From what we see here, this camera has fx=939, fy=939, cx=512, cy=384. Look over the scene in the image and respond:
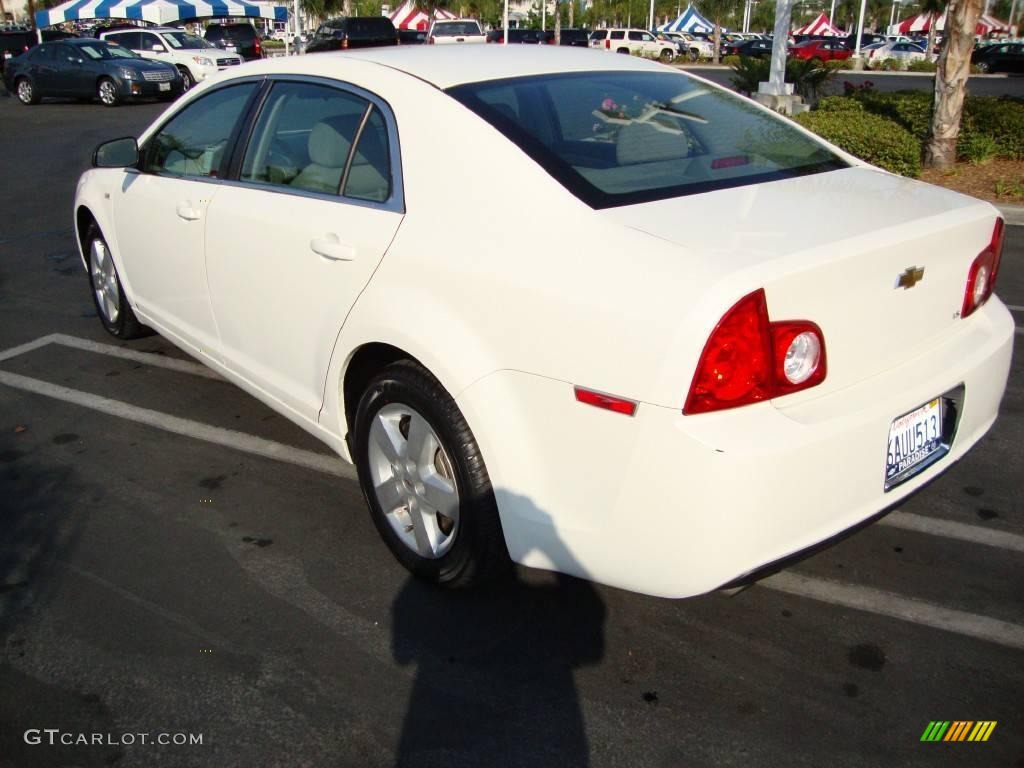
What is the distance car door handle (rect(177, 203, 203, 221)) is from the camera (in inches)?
155

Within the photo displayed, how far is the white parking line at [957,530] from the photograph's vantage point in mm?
3401

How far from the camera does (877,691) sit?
2.67m

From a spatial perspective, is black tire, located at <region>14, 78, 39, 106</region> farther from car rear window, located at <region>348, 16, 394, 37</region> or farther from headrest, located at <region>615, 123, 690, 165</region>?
headrest, located at <region>615, 123, 690, 165</region>

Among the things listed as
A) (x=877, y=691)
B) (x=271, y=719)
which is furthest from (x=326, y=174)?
(x=877, y=691)

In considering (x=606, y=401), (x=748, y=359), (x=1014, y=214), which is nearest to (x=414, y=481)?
(x=606, y=401)

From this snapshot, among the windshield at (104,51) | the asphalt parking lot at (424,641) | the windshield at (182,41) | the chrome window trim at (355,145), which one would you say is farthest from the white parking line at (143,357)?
the windshield at (182,41)

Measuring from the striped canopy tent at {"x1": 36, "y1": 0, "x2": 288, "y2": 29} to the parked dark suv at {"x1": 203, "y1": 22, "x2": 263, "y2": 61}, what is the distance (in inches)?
64.8

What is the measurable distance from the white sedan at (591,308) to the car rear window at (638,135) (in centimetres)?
1

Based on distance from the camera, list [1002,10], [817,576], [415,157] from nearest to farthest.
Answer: [415,157] → [817,576] → [1002,10]

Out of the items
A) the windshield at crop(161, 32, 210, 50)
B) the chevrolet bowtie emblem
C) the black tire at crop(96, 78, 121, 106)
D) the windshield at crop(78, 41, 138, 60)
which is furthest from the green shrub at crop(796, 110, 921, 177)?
the windshield at crop(161, 32, 210, 50)

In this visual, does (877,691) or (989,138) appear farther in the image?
(989,138)

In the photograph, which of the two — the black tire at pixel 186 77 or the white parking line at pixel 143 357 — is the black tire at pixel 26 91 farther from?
the white parking line at pixel 143 357

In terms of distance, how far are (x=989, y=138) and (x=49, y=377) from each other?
10.2 meters

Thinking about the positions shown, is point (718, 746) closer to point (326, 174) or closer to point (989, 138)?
point (326, 174)
